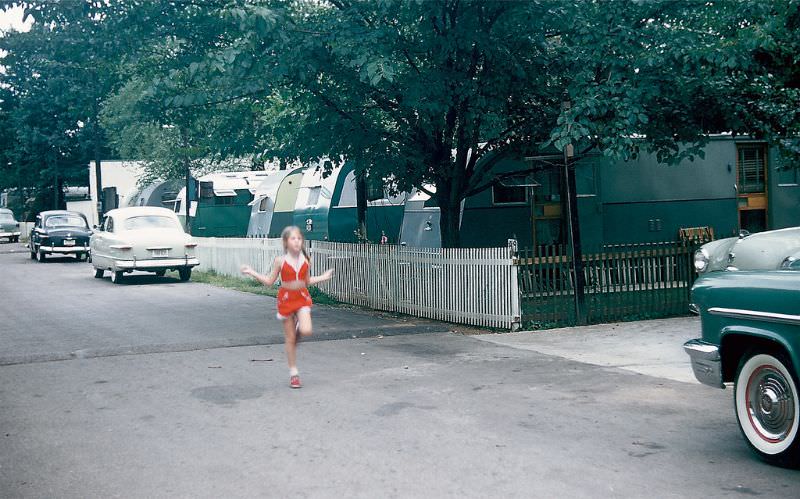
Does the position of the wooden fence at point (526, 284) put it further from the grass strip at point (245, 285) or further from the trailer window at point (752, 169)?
the trailer window at point (752, 169)

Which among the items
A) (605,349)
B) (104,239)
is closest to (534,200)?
(605,349)

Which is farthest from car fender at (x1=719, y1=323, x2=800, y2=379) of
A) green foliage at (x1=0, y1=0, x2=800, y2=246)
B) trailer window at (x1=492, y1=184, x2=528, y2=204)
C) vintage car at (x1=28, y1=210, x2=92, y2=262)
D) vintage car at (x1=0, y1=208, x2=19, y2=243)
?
vintage car at (x1=0, y1=208, x2=19, y2=243)

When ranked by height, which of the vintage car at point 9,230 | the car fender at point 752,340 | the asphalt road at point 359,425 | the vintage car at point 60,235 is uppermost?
the vintage car at point 9,230

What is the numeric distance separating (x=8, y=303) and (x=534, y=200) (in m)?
Answer: 10.2

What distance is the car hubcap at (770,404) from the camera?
5.95 metres

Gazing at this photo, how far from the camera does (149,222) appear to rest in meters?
23.4

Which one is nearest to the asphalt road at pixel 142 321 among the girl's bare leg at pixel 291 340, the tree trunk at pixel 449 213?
the tree trunk at pixel 449 213

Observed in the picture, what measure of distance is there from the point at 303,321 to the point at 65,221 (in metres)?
27.5

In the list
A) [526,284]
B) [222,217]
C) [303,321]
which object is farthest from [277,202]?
[303,321]

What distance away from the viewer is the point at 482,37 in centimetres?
1275

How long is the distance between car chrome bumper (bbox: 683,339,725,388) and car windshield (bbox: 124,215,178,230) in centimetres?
1851

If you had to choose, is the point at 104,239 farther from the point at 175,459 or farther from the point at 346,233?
the point at 175,459

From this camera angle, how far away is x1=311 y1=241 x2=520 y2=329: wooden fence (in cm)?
1298

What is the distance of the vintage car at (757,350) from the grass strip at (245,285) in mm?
11080
